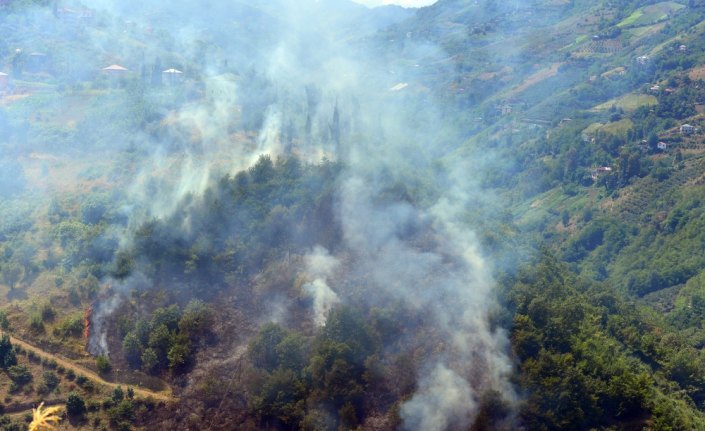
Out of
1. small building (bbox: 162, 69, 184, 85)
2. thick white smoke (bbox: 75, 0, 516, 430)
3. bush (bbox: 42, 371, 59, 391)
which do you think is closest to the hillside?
bush (bbox: 42, 371, 59, 391)

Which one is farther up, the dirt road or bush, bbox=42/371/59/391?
bush, bbox=42/371/59/391

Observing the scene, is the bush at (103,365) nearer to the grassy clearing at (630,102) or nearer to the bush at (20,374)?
the bush at (20,374)

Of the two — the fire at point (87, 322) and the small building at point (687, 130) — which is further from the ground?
the small building at point (687, 130)

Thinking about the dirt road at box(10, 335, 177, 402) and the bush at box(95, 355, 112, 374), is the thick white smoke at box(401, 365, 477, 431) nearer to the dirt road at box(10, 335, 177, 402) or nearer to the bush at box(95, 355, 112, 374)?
the dirt road at box(10, 335, 177, 402)

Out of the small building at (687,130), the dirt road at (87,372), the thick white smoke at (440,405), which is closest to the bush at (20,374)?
the dirt road at (87,372)

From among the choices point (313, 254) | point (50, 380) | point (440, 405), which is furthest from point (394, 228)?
point (50, 380)

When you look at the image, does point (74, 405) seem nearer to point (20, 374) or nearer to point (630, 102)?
point (20, 374)

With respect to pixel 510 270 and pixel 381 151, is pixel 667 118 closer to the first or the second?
pixel 381 151
